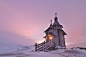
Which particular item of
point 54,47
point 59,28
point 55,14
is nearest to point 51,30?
point 59,28

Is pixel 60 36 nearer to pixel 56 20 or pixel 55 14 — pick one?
pixel 56 20

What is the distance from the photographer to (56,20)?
26188 millimetres

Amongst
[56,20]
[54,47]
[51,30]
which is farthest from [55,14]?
[54,47]

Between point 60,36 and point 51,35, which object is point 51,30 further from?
point 60,36

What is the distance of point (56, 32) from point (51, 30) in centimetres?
186

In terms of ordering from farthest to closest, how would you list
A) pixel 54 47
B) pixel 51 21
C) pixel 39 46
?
1. pixel 51 21
2. pixel 54 47
3. pixel 39 46

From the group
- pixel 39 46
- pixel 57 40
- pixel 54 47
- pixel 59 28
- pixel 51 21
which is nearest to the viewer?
pixel 39 46

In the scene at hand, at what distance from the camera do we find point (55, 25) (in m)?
23.7

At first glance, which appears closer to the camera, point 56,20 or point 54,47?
point 54,47

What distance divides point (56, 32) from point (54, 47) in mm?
5032

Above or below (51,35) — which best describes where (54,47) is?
below

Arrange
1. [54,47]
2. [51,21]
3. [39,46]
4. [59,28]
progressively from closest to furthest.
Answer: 1. [39,46]
2. [54,47]
3. [59,28]
4. [51,21]

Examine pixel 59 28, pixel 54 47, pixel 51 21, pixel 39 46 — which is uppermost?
pixel 51 21

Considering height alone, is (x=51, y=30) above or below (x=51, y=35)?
above
